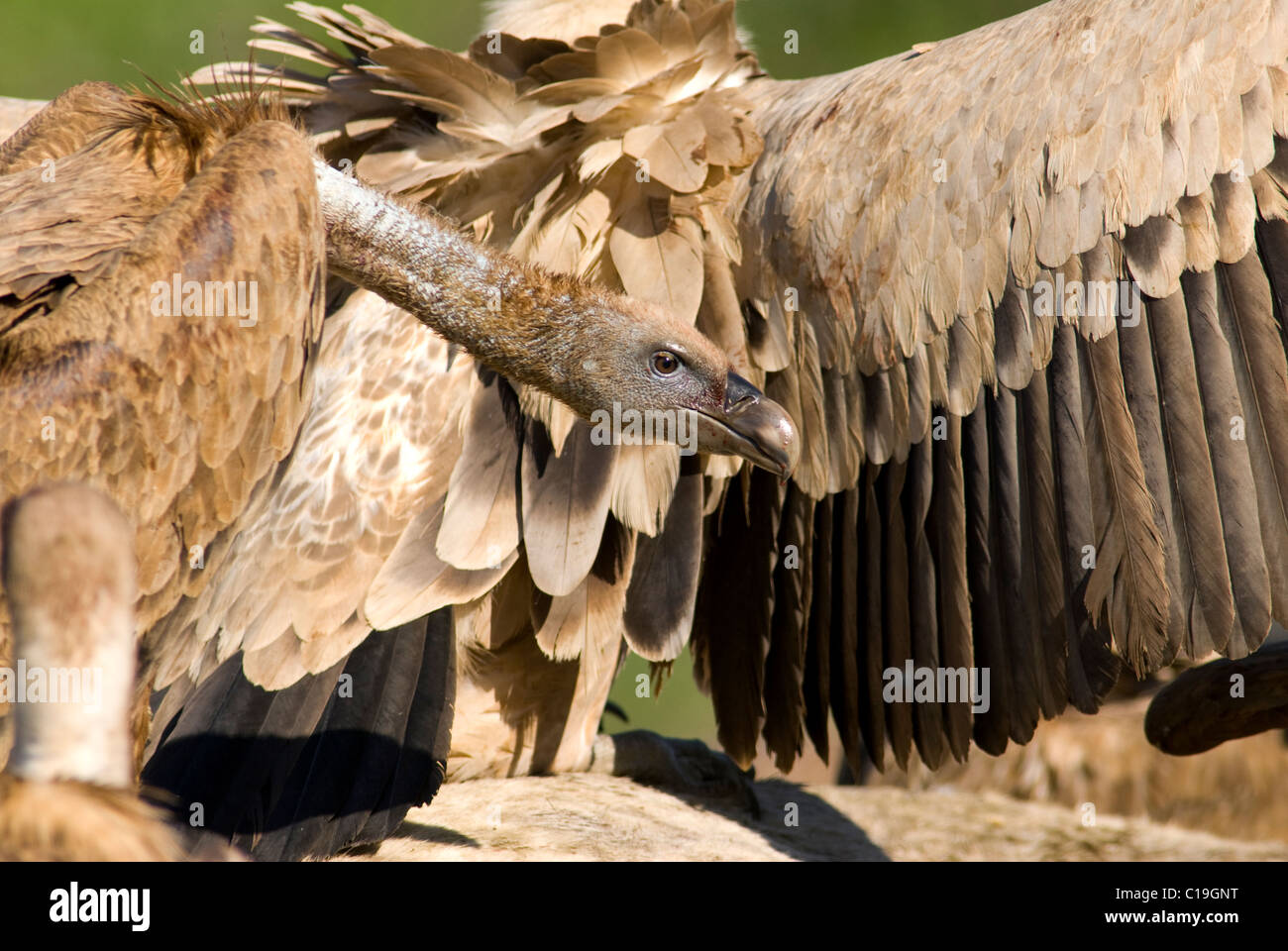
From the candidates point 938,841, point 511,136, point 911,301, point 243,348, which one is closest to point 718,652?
point 938,841

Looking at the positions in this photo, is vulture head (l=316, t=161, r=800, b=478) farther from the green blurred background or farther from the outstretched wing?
the green blurred background

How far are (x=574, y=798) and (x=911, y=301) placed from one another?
5.26 feet

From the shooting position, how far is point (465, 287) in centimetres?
317

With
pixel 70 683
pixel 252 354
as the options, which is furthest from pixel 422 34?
pixel 70 683

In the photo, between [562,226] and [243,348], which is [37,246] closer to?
[243,348]

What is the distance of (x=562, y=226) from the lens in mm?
3604

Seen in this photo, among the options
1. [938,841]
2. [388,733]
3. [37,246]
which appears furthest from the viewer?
[938,841]

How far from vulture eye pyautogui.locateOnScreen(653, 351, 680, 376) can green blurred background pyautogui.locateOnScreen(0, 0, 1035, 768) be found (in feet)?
25.3

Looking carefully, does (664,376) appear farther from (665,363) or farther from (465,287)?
(465,287)

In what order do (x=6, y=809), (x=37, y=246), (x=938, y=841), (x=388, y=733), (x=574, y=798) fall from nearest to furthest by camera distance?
(x=6, y=809) → (x=37, y=246) → (x=388, y=733) → (x=574, y=798) → (x=938, y=841)

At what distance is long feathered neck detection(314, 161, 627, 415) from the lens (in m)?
3.11

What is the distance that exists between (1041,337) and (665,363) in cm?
92

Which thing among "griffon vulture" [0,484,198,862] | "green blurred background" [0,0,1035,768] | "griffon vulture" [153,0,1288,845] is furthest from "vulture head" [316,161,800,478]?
"green blurred background" [0,0,1035,768]

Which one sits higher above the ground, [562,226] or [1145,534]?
[562,226]
